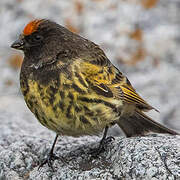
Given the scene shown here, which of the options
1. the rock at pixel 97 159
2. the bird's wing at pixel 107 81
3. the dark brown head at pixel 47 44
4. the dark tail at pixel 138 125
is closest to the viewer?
the rock at pixel 97 159

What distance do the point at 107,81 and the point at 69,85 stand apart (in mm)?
574

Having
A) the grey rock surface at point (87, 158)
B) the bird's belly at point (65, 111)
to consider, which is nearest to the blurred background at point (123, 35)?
the grey rock surface at point (87, 158)

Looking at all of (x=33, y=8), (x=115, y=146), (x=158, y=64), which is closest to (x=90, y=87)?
(x=115, y=146)

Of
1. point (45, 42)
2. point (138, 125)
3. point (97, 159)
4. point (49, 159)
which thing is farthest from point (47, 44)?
point (138, 125)

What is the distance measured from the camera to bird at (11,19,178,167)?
432 centimetres

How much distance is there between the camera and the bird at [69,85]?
4.32 m

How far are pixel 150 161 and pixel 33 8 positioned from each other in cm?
444

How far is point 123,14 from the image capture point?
7562 millimetres

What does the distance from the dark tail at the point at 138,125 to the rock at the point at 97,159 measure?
1.43 ft

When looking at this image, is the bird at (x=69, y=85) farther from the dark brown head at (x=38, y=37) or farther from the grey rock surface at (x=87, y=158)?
the grey rock surface at (x=87, y=158)

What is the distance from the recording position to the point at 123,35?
7473 millimetres

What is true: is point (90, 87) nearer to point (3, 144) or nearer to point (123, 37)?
point (3, 144)

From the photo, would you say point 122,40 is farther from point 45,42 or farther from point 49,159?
point 49,159

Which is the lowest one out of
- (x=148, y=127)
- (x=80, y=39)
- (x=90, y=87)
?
(x=148, y=127)
